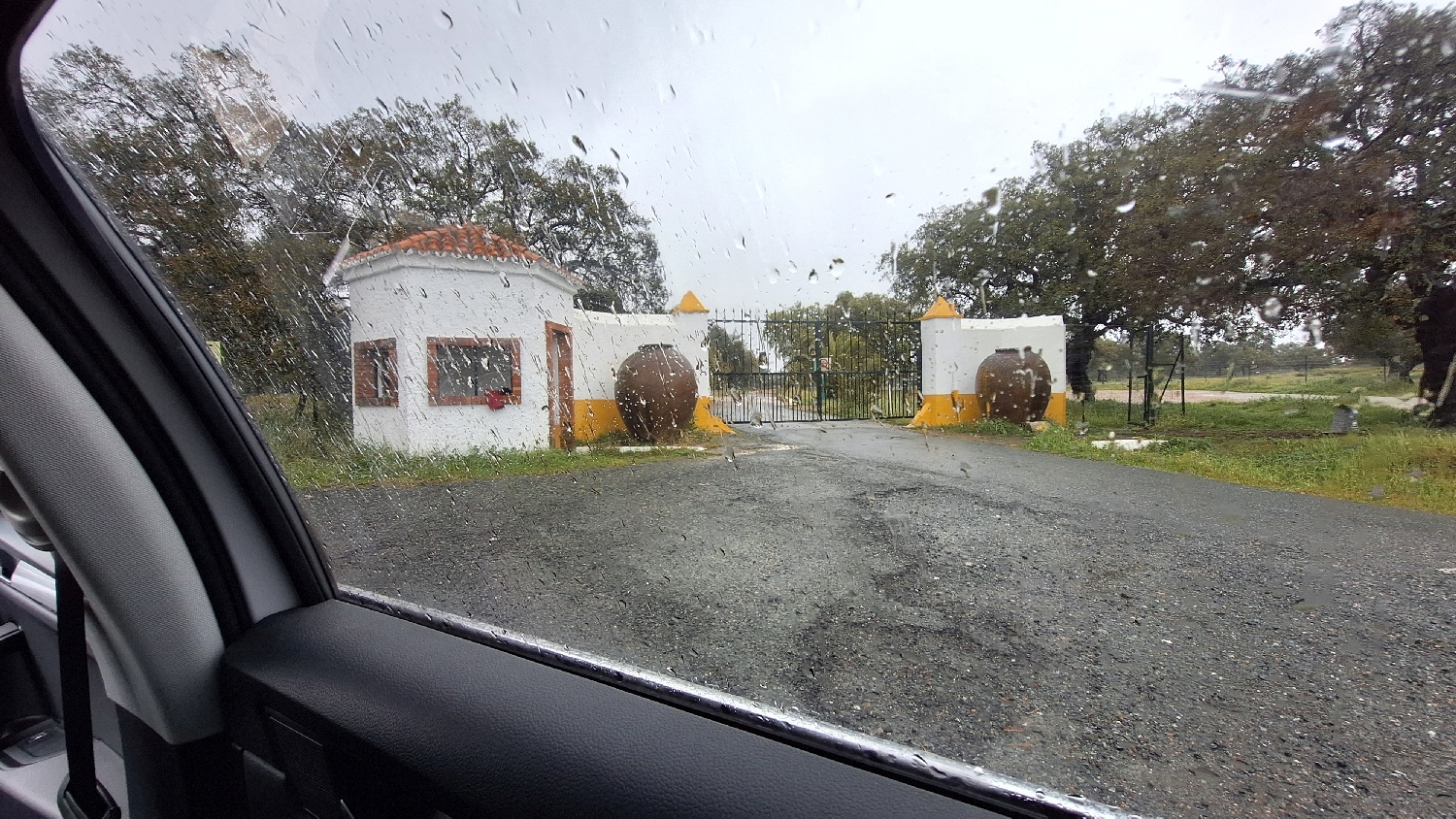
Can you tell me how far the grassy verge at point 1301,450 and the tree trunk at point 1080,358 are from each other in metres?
0.04

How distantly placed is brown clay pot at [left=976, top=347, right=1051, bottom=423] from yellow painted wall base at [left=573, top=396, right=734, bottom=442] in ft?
2.63

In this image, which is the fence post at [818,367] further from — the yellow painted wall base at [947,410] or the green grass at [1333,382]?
the green grass at [1333,382]

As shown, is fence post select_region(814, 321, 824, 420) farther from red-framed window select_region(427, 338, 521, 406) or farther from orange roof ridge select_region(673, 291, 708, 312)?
red-framed window select_region(427, 338, 521, 406)

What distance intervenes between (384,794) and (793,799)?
2.65 feet

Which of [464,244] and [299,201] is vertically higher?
[299,201]

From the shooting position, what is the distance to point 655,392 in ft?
6.01

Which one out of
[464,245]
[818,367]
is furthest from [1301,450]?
[464,245]

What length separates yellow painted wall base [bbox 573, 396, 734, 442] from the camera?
191cm

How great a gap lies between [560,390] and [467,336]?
1.09ft

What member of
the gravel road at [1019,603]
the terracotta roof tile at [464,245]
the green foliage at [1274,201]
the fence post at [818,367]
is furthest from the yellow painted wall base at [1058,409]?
the terracotta roof tile at [464,245]

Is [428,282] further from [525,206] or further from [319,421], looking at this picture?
[319,421]

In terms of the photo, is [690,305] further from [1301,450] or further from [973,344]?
[1301,450]

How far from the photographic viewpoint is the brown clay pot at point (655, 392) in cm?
173

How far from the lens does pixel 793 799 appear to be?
75cm
